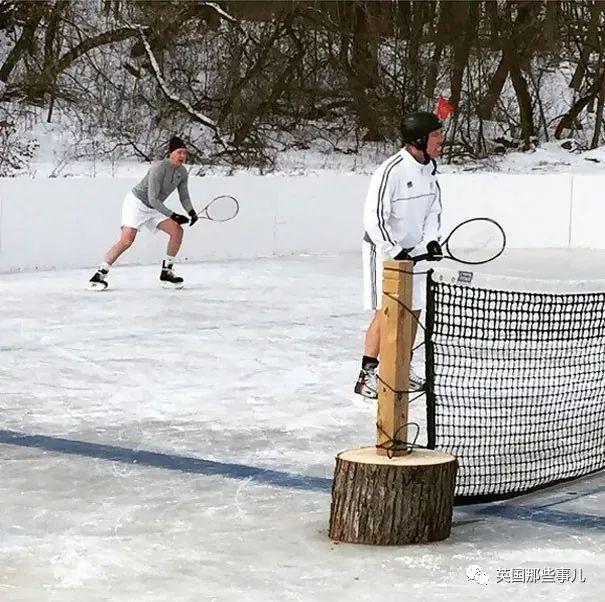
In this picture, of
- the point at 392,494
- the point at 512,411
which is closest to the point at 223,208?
the point at 512,411

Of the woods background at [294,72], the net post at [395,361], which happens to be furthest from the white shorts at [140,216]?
the woods background at [294,72]

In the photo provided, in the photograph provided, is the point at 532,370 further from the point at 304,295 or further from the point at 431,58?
the point at 431,58

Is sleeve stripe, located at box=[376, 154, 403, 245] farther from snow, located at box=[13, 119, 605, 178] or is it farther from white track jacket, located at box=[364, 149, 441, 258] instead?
snow, located at box=[13, 119, 605, 178]

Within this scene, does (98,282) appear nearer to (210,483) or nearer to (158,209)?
(158,209)

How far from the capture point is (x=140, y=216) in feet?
36.8

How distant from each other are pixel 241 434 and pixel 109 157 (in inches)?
623

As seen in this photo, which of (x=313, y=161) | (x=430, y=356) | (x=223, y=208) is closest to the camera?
(x=430, y=356)

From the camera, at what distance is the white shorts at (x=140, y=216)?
1120 cm

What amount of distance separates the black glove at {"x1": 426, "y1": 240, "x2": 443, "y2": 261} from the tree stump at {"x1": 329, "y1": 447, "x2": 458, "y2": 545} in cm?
223

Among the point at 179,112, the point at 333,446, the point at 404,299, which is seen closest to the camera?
the point at 404,299

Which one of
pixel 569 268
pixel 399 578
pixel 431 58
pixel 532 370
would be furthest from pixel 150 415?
pixel 431 58

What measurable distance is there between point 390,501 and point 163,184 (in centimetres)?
714

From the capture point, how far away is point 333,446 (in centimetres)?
570

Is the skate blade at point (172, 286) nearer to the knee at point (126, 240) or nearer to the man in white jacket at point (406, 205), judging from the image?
the knee at point (126, 240)
